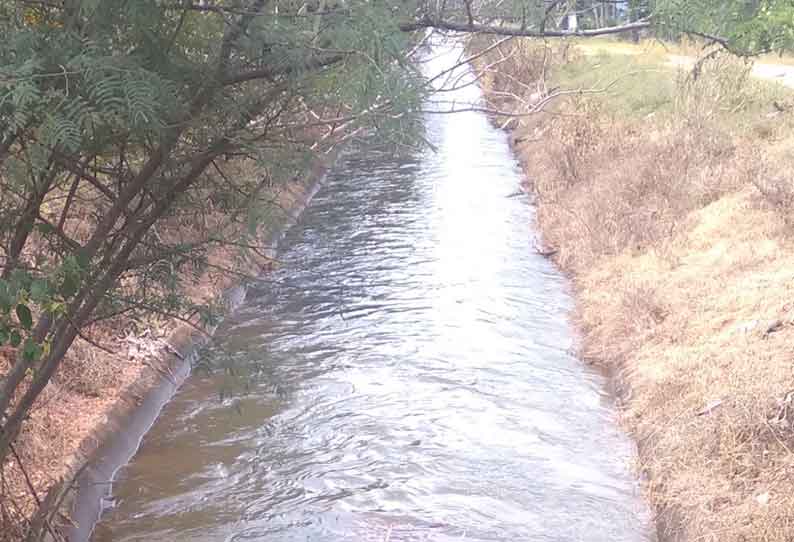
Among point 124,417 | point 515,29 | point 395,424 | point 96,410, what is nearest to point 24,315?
point 515,29

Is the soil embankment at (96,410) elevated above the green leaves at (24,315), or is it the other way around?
the green leaves at (24,315)

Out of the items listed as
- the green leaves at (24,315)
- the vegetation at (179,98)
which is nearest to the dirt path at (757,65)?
the vegetation at (179,98)

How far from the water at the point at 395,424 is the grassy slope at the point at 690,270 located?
521 millimetres

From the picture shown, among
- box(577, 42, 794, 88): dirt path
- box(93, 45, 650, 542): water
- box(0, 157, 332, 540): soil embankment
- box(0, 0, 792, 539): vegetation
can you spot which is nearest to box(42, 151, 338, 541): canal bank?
box(0, 157, 332, 540): soil embankment

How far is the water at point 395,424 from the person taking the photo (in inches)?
283

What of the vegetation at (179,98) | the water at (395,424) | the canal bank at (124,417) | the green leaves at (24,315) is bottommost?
the water at (395,424)

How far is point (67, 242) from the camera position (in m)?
4.75

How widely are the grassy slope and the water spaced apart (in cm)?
52

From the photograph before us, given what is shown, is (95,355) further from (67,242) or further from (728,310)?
(728,310)

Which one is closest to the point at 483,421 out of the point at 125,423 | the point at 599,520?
the point at 599,520

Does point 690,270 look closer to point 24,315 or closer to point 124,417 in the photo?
point 124,417

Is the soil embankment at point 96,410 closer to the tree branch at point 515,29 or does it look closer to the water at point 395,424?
the water at point 395,424

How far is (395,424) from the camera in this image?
8.83 meters

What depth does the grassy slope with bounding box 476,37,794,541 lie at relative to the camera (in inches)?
258
